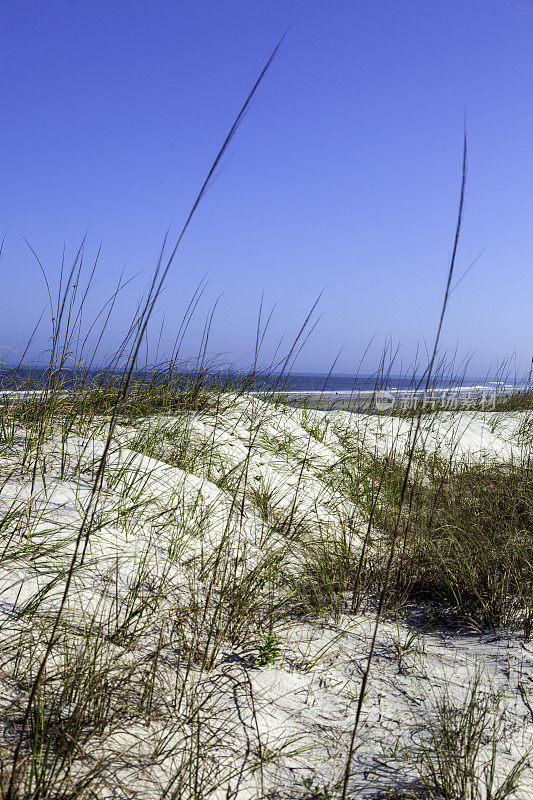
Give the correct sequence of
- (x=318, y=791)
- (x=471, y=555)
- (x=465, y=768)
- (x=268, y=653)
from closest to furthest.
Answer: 1. (x=465, y=768)
2. (x=318, y=791)
3. (x=268, y=653)
4. (x=471, y=555)

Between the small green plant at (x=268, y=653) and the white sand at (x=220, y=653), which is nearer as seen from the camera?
the white sand at (x=220, y=653)

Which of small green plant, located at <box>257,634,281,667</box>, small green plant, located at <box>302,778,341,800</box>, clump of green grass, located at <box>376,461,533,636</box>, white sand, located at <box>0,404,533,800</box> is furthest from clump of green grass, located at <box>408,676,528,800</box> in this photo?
clump of green grass, located at <box>376,461,533,636</box>

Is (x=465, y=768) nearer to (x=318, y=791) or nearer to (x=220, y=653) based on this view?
(x=318, y=791)

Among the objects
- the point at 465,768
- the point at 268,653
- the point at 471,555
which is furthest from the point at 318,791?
the point at 471,555

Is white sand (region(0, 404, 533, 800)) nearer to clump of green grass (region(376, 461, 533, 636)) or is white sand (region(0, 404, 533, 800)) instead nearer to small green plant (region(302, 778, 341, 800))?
small green plant (region(302, 778, 341, 800))

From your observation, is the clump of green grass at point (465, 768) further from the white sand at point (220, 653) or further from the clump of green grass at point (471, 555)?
the clump of green grass at point (471, 555)

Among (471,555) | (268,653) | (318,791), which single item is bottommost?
(318,791)


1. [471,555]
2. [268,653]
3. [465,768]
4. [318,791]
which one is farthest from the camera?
[471,555]

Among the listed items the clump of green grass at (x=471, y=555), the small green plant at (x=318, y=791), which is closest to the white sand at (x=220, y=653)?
the small green plant at (x=318, y=791)

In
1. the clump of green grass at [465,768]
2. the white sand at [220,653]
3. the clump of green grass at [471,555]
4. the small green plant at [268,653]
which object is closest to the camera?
the clump of green grass at [465,768]

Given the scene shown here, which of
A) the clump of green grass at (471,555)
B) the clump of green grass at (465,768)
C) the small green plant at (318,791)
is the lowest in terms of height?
the small green plant at (318,791)

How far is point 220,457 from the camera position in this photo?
3445 mm

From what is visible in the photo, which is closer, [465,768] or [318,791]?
[465,768]

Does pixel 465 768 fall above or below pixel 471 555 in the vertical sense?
below
